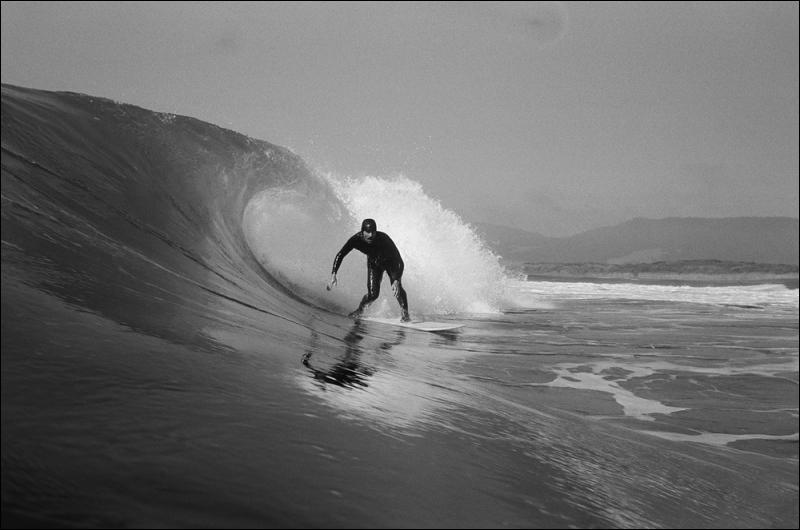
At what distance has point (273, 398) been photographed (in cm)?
244

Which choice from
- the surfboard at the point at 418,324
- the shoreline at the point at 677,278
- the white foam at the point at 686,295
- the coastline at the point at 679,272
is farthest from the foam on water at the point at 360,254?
the coastline at the point at 679,272

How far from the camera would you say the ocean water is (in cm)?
161

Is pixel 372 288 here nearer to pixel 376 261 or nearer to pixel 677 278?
pixel 376 261

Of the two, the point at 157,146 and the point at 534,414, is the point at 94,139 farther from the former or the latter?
the point at 534,414

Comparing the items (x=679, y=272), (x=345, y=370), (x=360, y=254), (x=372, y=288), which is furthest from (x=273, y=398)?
(x=679, y=272)

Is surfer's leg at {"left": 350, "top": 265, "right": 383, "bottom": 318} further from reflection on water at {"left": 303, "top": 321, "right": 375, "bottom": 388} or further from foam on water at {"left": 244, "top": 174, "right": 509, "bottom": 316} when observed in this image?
reflection on water at {"left": 303, "top": 321, "right": 375, "bottom": 388}

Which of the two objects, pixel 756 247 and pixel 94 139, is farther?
pixel 756 247

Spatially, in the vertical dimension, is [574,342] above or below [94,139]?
below

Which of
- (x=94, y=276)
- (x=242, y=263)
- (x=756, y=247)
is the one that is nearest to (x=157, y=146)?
(x=242, y=263)

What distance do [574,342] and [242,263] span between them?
4.82 meters

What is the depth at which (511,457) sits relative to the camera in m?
2.54

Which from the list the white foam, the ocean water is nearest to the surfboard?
the ocean water

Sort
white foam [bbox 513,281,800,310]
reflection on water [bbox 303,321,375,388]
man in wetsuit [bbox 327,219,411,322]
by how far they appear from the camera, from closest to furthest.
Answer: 1. reflection on water [bbox 303,321,375,388]
2. man in wetsuit [bbox 327,219,411,322]
3. white foam [bbox 513,281,800,310]

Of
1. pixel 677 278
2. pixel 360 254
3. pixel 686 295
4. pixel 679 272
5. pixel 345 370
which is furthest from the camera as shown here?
pixel 679 272
